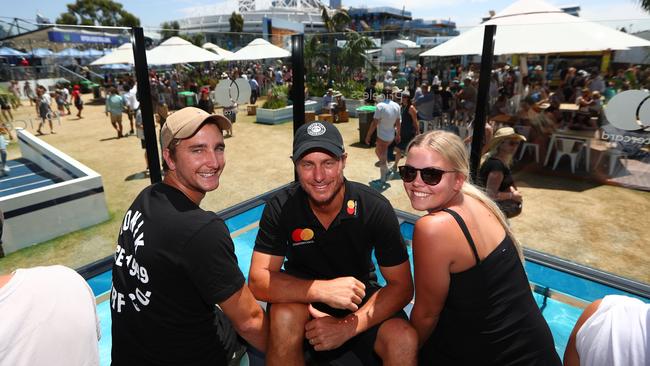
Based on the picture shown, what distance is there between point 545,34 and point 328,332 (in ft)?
18.8

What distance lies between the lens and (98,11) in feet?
203

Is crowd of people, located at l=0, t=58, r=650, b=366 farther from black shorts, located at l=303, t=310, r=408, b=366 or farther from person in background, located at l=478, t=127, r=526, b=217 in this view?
person in background, located at l=478, t=127, r=526, b=217

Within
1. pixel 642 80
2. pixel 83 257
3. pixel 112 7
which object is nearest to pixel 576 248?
pixel 642 80

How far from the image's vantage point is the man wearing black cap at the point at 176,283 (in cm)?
155

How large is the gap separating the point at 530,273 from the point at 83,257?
5.78 m

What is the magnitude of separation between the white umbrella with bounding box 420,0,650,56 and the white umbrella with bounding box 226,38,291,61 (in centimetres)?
626

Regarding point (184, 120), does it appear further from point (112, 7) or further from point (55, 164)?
point (112, 7)

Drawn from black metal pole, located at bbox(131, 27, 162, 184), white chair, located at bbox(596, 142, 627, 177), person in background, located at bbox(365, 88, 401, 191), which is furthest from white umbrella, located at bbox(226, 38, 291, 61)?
white chair, located at bbox(596, 142, 627, 177)

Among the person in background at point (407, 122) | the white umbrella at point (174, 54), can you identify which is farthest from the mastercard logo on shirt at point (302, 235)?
the white umbrella at point (174, 54)

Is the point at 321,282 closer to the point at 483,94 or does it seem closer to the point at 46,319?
the point at 46,319

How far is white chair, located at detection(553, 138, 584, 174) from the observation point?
25.7 feet

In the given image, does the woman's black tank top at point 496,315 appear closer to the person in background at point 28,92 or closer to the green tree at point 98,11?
the person in background at point 28,92

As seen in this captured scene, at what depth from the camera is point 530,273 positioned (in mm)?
3963

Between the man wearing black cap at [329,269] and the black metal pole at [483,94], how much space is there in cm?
259
